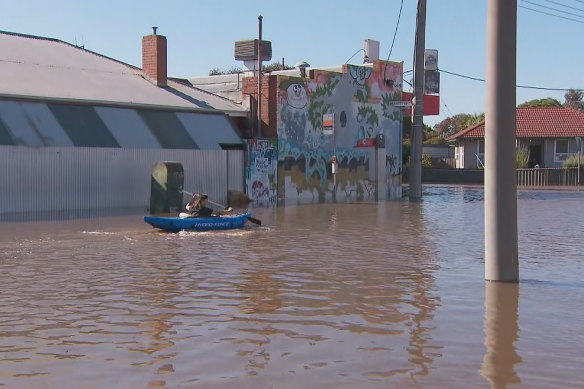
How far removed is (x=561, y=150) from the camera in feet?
209

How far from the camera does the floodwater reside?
7543 millimetres

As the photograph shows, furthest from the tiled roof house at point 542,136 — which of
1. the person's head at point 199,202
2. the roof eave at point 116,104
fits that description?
the person's head at point 199,202

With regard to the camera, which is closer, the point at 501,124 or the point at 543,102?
the point at 501,124

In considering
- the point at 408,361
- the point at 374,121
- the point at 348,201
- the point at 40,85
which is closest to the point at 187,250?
the point at 408,361

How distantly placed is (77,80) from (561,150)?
43244 mm

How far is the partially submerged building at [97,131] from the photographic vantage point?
2661cm

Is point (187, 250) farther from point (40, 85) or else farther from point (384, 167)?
point (384, 167)

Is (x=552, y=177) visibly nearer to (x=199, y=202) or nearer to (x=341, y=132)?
(x=341, y=132)

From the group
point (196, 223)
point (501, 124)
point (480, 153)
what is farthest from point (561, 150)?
point (501, 124)

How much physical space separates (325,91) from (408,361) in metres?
30.1

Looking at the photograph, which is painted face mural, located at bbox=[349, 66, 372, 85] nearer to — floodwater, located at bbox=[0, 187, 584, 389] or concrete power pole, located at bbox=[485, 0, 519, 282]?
floodwater, located at bbox=[0, 187, 584, 389]

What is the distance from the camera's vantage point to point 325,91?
123 ft

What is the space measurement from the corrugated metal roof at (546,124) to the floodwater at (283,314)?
4581 cm

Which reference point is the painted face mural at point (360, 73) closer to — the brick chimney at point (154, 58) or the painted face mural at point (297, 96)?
the painted face mural at point (297, 96)
